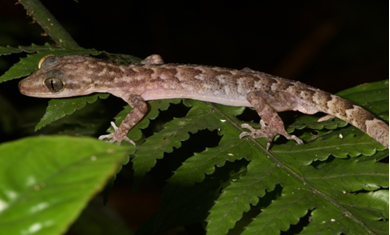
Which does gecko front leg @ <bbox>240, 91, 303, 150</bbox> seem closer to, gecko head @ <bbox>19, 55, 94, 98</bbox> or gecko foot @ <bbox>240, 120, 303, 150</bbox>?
gecko foot @ <bbox>240, 120, 303, 150</bbox>

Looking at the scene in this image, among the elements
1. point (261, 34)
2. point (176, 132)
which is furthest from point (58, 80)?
point (261, 34)

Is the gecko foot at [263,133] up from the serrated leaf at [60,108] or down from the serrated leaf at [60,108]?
down

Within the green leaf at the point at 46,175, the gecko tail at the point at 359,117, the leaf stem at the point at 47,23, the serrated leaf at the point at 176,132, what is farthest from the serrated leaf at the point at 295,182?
the green leaf at the point at 46,175

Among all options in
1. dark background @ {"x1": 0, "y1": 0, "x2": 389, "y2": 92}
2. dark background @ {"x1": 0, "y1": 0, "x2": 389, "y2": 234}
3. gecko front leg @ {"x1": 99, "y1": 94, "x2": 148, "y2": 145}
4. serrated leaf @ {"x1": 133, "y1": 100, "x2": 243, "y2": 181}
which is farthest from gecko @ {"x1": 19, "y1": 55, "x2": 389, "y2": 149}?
dark background @ {"x1": 0, "y1": 0, "x2": 389, "y2": 92}

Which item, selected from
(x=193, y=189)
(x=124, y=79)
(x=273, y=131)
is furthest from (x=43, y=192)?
(x=124, y=79)

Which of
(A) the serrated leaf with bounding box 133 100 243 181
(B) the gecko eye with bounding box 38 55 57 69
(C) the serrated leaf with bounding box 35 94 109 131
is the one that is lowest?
(A) the serrated leaf with bounding box 133 100 243 181

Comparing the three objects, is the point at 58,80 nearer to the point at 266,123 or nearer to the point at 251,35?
the point at 266,123

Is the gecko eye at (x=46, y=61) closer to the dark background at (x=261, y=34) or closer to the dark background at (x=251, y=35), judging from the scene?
the dark background at (x=251, y=35)
